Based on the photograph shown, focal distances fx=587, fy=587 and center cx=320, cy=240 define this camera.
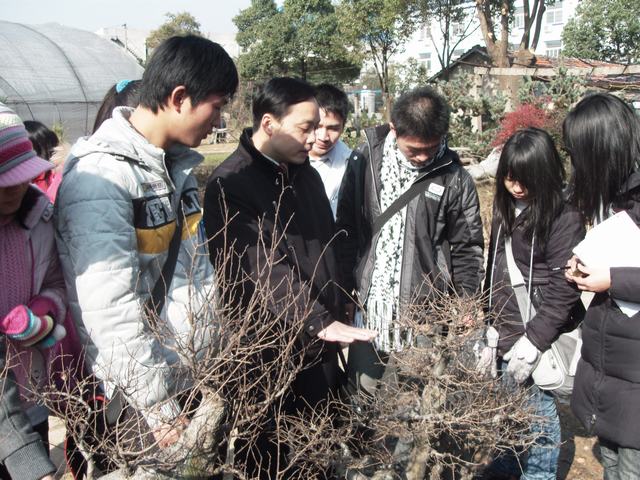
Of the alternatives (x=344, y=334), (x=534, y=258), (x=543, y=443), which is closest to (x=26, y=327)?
(x=344, y=334)

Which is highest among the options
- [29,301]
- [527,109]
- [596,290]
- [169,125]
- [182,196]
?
[169,125]

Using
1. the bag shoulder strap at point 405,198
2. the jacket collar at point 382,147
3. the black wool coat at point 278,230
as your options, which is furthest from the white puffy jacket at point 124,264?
the jacket collar at point 382,147

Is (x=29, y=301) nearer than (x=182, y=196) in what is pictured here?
Yes

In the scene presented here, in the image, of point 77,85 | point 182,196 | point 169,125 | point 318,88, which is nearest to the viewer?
point 169,125

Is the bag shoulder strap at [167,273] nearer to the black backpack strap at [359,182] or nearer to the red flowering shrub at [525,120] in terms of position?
the black backpack strap at [359,182]

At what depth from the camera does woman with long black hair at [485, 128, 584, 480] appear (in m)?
2.42

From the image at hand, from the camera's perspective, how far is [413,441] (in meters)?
1.98

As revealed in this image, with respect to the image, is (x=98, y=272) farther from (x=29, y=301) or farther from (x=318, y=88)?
(x=318, y=88)

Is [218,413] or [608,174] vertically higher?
[608,174]

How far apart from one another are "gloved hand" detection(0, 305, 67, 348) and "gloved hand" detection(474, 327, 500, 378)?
142cm

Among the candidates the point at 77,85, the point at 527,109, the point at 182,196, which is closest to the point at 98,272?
the point at 182,196

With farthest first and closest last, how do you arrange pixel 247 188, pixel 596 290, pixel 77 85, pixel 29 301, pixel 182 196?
pixel 77 85
pixel 247 188
pixel 596 290
pixel 182 196
pixel 29 301

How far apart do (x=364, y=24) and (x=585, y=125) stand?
23.2 metres

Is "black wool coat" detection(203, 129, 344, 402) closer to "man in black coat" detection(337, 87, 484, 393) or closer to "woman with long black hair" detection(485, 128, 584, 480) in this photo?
"man in black coat" detection(337, 87, 484, 393)
